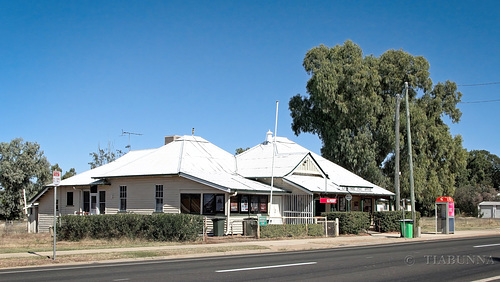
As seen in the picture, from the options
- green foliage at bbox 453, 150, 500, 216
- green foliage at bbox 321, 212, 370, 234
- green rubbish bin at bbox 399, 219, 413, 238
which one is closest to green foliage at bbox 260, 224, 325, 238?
green foliage at bbox 321, 212, 370, 234

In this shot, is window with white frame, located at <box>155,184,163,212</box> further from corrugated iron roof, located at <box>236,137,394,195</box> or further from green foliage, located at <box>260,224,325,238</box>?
green foliage, located at <box>260,224,325,238</box>

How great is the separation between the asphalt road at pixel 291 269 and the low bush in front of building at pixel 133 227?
19.9 ft

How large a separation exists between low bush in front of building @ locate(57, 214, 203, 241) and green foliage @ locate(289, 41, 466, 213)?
2977 cm

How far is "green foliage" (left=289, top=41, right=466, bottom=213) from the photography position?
50.5m

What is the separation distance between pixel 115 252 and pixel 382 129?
122 feet

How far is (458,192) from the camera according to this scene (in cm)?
8006

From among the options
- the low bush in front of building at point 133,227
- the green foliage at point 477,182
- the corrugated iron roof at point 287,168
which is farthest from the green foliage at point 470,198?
the low bush in front of building at point 133,227

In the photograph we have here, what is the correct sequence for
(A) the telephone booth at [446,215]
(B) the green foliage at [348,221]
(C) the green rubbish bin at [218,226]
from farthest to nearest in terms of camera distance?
(A) the telephone booth at [446,215] → (B) the green foliage at [348,221] → (C) the green rubbish bin at [218,226]

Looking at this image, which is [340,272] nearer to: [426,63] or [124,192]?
[124,192]

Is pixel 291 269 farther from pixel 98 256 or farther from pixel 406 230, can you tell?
pixel 406 230

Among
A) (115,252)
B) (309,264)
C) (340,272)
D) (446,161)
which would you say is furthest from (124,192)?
(446,161)

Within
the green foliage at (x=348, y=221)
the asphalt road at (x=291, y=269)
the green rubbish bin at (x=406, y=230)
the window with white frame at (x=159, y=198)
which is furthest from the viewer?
the window with white frame at (x=159, y=198)

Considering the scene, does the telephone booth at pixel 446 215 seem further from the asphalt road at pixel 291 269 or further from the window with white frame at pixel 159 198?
the window with white frame at pixel 159 198

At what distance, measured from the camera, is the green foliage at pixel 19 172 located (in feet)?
171
